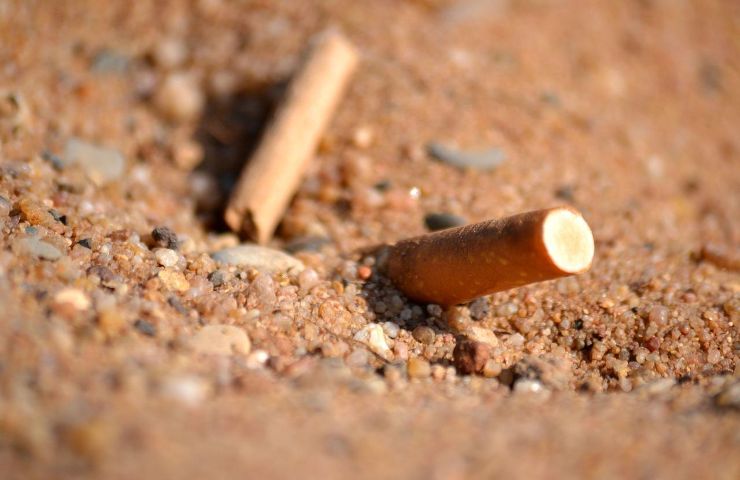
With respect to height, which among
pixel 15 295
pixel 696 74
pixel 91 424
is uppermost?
pixel 696 74

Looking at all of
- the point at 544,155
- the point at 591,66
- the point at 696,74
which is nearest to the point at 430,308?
the point at 544,155

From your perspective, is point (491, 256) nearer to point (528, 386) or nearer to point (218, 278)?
point (528, 386)

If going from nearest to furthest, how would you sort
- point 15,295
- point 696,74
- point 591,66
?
point 15,295
point 591,66
point 696,74

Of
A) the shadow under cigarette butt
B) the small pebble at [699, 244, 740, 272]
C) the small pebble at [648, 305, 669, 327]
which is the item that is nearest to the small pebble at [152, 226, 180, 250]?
the shadow under cigarette butt

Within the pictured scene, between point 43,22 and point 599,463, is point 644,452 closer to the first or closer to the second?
point 599,463

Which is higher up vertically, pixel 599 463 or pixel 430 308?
pixel 430 308

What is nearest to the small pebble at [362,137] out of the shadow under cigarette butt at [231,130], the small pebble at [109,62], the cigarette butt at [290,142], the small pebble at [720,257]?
→ the cigarette butt at [290,142]

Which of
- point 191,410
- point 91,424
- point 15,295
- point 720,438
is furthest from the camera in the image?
point 15,295

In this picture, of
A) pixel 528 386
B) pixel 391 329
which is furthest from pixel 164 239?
pixel 528 386

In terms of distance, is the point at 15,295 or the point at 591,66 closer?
the point at 15,295
